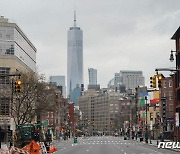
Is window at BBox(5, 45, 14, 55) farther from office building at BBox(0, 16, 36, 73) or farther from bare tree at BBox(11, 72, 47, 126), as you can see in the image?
bare tree at BBox(11, 72, 47, 126)

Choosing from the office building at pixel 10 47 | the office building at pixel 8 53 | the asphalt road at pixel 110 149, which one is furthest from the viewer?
the office building at pixel 10 47

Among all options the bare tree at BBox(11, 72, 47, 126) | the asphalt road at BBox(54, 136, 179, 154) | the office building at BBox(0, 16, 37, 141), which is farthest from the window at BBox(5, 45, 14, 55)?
the asphalt road at BBox(54, 136, 179, 154)

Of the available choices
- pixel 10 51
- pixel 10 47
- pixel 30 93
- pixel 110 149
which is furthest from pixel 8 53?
pixel 110 149

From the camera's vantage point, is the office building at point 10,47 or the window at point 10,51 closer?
the office building at point 10,47

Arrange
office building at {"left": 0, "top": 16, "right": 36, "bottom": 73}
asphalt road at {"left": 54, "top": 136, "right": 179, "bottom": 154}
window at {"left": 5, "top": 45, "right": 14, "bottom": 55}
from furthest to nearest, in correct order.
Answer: window at {"left": 5, "top": 45, "right": 14, "bottom": 55}, office building at {"left": 0, "top": 16, "right": 36, "bottom": 73}, asphalt road at {"left": 54, "top": 136, "right": 179, "bottom": 154}

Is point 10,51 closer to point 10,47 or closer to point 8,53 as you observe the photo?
point 8,53

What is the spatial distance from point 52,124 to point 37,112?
3512 inches

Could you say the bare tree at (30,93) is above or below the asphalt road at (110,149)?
above

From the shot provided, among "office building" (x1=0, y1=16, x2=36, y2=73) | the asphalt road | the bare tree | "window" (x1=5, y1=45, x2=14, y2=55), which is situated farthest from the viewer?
"window" (x1=5, y1=45, x2=14, y2=55)

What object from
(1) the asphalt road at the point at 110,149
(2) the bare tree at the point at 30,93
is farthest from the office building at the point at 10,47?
(1) the asphalt road at the point at 110,149

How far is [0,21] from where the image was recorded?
10812 centimetres

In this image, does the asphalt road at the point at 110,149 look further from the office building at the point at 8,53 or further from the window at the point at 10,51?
the window at the point at 10,51

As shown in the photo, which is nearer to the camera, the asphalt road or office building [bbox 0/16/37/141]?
the asphalt road

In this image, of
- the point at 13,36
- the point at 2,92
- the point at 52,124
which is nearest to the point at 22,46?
the point at 13,36
